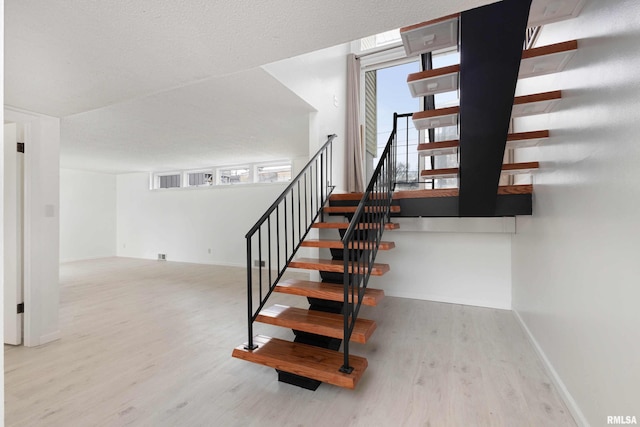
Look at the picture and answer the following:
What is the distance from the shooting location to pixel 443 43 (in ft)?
5.74

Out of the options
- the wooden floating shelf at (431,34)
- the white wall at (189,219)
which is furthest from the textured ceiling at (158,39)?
the white wall at (189,219)

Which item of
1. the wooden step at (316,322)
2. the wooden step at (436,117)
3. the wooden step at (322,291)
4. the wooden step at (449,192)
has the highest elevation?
the wooden step at (436,117)

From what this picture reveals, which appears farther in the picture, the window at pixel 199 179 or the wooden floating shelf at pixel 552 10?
the window at pixel 199 179

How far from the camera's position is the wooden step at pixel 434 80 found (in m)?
1.77

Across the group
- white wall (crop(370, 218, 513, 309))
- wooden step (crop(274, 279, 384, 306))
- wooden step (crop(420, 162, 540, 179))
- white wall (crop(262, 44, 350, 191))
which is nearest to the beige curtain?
white wall (crop(262, 44, 350, 191))

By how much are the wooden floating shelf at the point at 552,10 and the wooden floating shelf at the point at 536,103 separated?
413 millimetres

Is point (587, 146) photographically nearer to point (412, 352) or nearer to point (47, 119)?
point (412, 352)

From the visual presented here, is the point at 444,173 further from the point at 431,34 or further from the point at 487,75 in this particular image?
the point at 431,34

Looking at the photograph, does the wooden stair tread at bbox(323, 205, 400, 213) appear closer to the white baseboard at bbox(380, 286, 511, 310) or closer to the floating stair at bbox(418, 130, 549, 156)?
the floating stair at bbox(418, 130, 549, 156)

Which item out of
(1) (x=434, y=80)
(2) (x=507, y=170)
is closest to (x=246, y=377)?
(1) (x=434, y=80)

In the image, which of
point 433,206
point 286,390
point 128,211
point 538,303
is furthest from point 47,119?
point 128,211

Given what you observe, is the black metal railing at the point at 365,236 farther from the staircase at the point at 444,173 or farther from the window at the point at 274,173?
the window at the point at 274,173

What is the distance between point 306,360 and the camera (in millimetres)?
1884

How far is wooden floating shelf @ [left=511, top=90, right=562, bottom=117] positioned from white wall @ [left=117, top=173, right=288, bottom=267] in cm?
431
